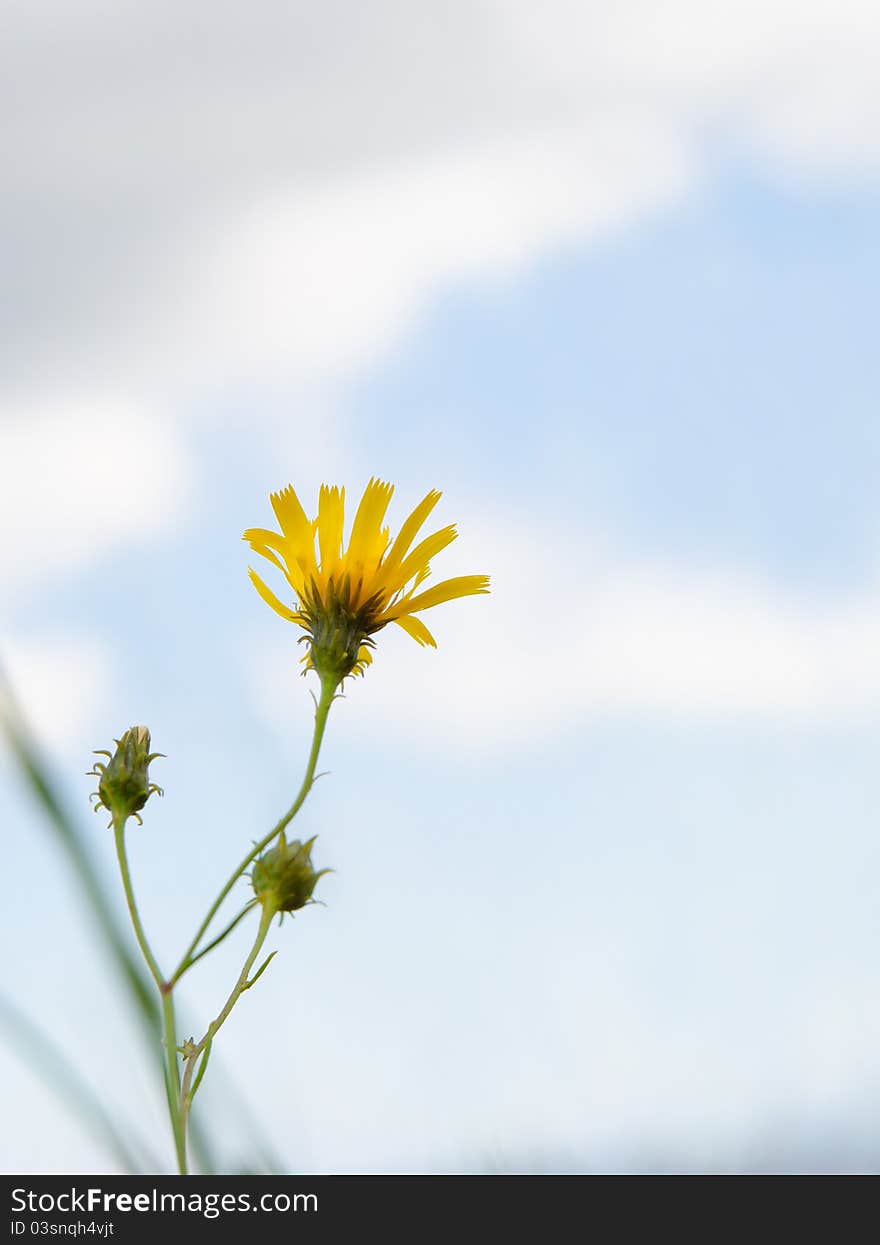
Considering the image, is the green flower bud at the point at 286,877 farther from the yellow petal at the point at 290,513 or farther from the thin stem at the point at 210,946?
the yellow petal at the point at 290,513

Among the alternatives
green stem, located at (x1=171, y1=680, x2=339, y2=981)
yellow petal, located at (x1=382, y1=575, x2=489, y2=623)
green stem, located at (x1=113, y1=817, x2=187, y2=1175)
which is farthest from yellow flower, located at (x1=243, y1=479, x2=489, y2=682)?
green stem, located at (x1=113, y1=817, x2=187, y2=1175)

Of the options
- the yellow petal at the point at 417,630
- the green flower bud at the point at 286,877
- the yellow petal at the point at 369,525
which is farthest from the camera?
the yellow petal at the point at 417,630

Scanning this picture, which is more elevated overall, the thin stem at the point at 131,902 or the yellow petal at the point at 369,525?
the yellow petal at the point at 369,525

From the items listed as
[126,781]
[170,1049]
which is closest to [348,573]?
[126,781]

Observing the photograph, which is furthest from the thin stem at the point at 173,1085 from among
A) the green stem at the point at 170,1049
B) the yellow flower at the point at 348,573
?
the yellow flower at the point at 348,573

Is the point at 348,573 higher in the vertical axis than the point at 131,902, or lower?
higher

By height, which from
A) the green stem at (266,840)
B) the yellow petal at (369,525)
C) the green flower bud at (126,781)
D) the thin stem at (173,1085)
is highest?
the yellow petal at (369,525)

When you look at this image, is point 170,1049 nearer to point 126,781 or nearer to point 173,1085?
point 173,1085
